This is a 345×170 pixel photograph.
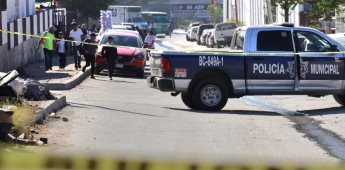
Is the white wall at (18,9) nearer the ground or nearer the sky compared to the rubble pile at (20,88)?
nearer the sky

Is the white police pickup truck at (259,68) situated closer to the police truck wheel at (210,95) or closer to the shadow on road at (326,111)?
the police truck wheel at (210,95)

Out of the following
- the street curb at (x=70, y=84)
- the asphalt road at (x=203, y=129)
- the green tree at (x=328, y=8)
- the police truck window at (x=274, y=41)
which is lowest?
the asphalt road at (x=203, y=129)

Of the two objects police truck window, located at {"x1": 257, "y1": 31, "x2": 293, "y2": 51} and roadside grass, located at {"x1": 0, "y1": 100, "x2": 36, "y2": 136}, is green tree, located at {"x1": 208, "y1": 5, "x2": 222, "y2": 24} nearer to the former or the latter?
police truck window, located at {"x1": 257, "y1": 31, "x2": 293, "y2": 51}

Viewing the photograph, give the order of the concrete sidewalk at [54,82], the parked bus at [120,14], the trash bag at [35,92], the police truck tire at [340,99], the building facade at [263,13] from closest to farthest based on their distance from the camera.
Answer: the concrete sidewalk at [54,82], the trash bag at [35,92], the police truck tire at [340,99], the building facade at [263,13], the parked bus at [120,14]

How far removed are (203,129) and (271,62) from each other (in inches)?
137

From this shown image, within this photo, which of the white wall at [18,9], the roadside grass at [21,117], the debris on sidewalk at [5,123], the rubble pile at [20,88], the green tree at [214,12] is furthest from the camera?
the green tree at [214,12]

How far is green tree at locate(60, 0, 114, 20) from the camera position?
62.9 m

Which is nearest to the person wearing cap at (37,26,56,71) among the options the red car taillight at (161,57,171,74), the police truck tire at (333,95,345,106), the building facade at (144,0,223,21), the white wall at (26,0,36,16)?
the white wall at (26,0,36,16)

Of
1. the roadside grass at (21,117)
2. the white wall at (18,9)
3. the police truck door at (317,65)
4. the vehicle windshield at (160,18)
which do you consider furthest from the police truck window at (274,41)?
the vehicle windshield at (160,18)

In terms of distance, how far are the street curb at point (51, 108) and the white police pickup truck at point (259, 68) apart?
77.1 inches

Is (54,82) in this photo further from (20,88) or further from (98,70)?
(98,70)

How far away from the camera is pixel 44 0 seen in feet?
190

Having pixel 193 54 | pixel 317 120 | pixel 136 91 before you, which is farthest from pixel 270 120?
pixel 136 91

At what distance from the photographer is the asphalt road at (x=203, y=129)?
908 cm
